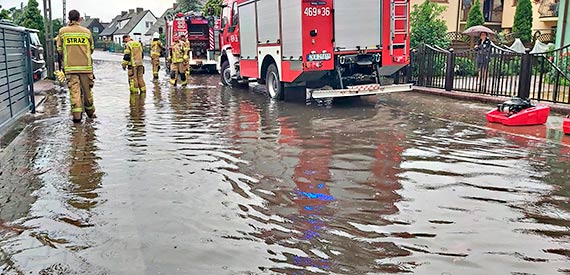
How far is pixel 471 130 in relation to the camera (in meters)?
8.91

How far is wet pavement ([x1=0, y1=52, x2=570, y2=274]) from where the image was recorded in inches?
144

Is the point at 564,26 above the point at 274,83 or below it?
above

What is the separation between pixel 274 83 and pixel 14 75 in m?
6.23

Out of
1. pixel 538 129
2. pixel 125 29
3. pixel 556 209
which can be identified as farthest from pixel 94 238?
pixel 125 29

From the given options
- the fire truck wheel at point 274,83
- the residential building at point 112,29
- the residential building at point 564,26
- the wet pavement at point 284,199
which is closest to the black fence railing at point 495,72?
the residential building at point 564,26

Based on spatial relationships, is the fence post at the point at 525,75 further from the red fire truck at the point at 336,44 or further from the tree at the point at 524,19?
the tree at the point at 524,19

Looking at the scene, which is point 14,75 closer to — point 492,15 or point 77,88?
point 77,88

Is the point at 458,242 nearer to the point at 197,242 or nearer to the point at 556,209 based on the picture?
the point at 556,209

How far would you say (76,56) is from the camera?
9.27 metres

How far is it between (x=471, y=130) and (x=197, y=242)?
20.6 feet

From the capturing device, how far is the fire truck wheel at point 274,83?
42.9 feet

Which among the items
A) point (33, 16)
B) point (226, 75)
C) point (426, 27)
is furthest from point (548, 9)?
point (33, 16)

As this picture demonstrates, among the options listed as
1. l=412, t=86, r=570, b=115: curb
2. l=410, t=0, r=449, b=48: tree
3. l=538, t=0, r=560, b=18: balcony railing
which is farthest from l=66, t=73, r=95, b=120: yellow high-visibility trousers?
l=538, t=0, r=560, b=18: balcony railing

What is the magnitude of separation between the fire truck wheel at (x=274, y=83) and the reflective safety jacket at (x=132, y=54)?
3.54 metres
